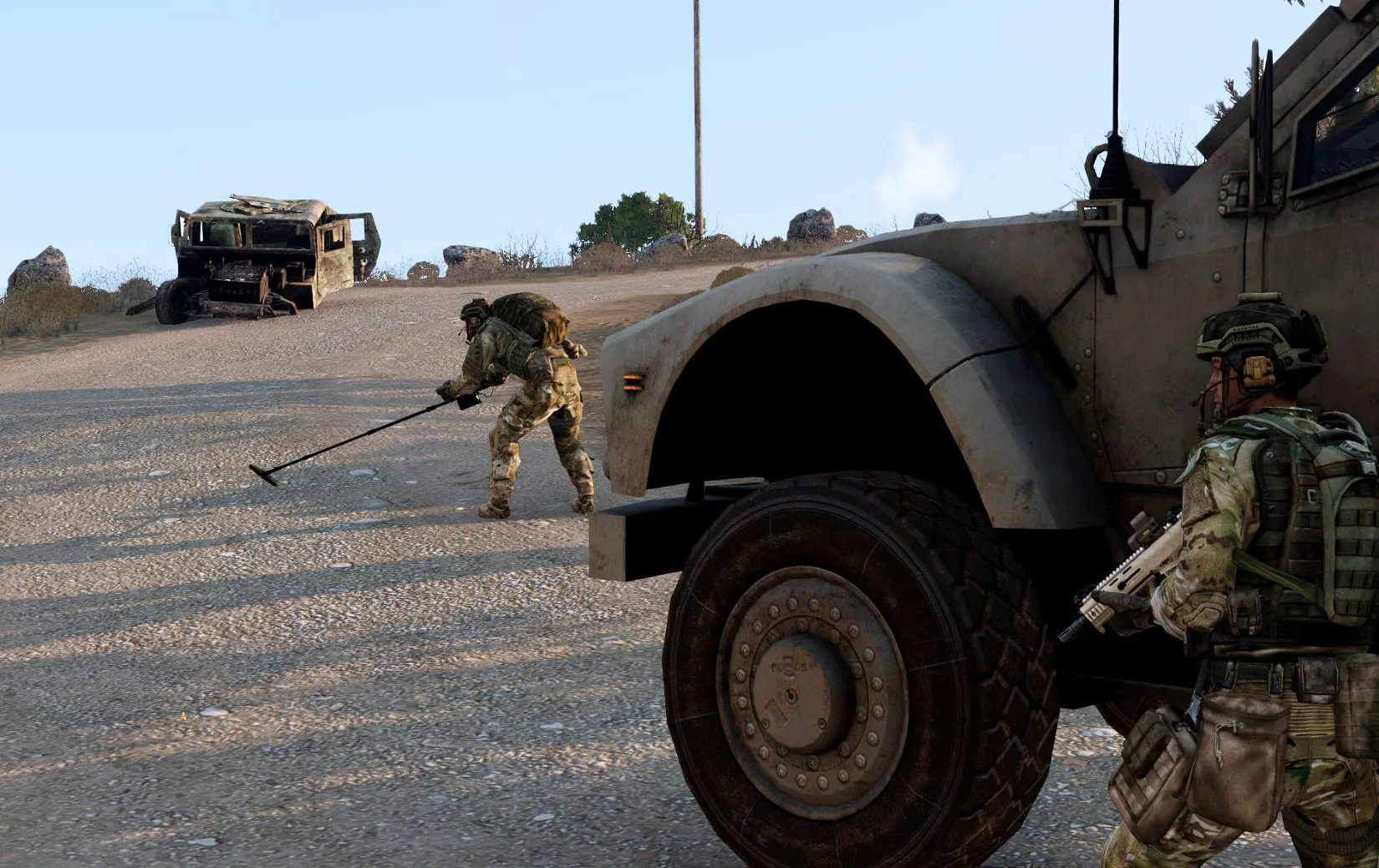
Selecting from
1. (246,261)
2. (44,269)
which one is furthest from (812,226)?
(44,269)

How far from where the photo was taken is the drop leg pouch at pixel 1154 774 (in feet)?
9.98

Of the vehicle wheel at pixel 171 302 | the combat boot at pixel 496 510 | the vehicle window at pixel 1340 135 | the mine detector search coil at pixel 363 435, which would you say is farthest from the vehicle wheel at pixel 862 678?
the vehicle wheel at pixel 171 302

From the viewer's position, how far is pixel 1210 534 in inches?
116

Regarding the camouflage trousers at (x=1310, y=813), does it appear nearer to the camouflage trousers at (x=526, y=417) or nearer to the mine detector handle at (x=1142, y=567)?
the mine detector handle at (x=1142, y=567)

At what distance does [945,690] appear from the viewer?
3.29m

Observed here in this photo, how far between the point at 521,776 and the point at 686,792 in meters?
0.61

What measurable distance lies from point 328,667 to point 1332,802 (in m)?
4.62

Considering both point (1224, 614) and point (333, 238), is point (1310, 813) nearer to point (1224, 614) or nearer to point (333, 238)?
point (1224, 614)

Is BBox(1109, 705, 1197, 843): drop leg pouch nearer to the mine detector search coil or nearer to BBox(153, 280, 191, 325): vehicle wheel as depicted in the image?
the mine detector search coil

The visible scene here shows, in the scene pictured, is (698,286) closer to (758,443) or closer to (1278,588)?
(758,443)

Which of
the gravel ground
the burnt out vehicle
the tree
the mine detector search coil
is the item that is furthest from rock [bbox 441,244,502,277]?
the mine detector search coil

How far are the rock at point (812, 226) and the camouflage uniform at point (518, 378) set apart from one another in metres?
24.0

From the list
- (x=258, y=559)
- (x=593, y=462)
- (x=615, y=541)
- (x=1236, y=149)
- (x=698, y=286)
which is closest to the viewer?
(x=1236, y=149)

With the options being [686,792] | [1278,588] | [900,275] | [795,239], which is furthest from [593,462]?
[795,239]
